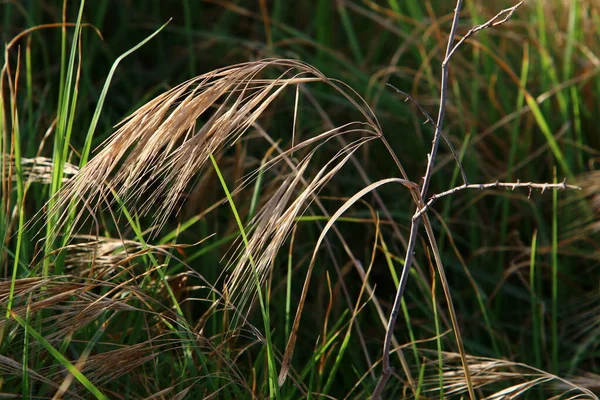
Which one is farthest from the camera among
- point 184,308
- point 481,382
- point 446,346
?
point 446,346

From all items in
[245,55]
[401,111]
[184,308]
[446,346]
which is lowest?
[446,346]

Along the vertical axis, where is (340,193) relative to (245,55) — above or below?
below

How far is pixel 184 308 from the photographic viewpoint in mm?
1125

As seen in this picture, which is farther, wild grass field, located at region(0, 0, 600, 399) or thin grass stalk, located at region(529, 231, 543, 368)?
thin grass stalk, located at region(529, 231, 543, 368)

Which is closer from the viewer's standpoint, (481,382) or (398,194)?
(481,382)

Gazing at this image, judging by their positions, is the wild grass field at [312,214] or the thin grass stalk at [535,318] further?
the thin grass stalk at [535,318]

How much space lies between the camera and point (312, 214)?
1.24 m

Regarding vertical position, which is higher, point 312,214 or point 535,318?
point 312,214

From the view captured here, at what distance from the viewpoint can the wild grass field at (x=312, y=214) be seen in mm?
837

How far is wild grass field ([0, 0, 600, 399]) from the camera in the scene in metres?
0.84

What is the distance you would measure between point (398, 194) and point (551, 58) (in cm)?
52

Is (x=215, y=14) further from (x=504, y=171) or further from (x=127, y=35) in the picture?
(x=504, y=171)

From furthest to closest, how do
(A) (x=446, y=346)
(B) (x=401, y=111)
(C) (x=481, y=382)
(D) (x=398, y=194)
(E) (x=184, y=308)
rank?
(B) (x=401, y=111) < (D) (x=398, y=194) < (A) (x=446, y=346) < (E) (x=184, y=308) < (C) (x=481, y=382)

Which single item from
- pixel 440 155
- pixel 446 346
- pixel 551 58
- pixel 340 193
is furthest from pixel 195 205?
pixel 551 58
